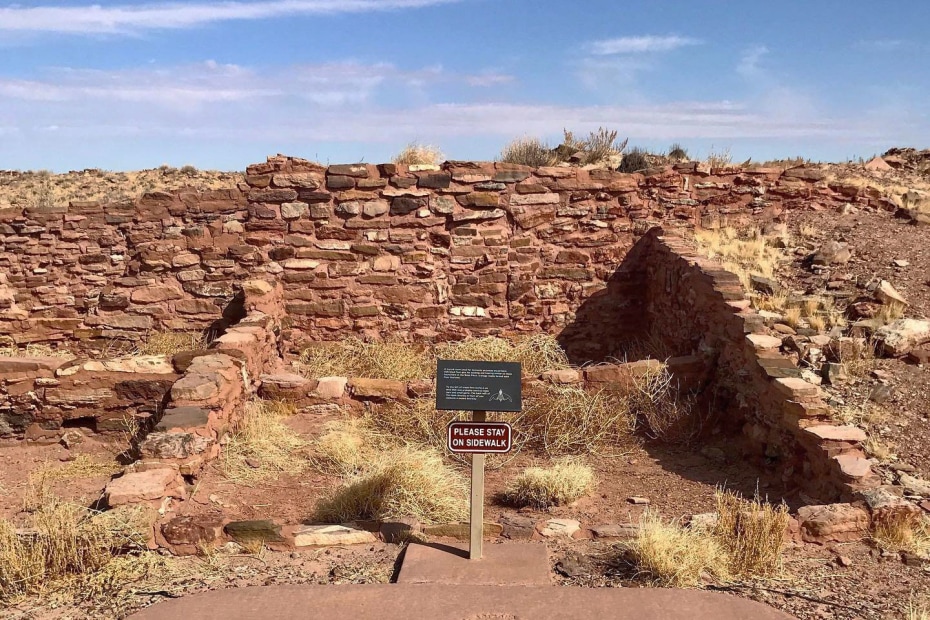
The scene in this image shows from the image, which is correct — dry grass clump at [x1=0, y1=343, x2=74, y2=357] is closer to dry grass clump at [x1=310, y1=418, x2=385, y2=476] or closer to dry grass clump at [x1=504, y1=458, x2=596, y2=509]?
dry grass clump at [x1=310, y1=418, x2=385, y2=476]

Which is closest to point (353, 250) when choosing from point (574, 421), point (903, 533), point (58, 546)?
point (574, 421)

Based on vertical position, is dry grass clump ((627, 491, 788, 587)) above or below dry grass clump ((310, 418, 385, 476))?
above

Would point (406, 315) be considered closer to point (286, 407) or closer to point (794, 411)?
point (286, 407)

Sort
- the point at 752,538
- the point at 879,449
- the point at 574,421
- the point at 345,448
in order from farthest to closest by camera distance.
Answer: the point at 574,421
the point at 345,448
the point at 879,449
the point at 752,538

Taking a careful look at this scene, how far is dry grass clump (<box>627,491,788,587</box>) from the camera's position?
3.88 metres

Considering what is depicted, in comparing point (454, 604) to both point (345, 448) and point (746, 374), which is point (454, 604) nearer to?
point (345, 448)

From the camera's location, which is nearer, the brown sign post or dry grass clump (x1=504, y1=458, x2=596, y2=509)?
the brown sign post

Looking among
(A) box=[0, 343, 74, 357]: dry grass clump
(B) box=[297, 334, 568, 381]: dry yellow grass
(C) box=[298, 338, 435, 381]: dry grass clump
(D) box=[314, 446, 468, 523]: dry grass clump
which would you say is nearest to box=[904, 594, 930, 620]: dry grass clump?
(D) box=[314, 446, 468, 523]: dry grass clump

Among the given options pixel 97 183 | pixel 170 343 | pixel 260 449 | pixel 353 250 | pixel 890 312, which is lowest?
pixel 260 449

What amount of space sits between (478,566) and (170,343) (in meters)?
5.88

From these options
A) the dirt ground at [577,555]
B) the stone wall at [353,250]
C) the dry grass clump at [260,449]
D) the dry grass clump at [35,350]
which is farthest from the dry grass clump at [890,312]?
the dry grass clump at [35,350]

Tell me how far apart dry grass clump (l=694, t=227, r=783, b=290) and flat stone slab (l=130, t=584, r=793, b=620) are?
15.5 feet

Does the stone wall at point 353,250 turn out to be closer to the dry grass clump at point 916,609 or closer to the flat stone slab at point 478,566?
the flat stone slab at point 478,566

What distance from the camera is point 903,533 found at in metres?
4.33
